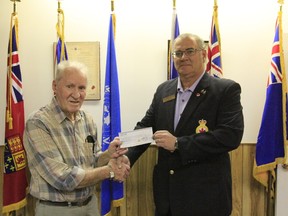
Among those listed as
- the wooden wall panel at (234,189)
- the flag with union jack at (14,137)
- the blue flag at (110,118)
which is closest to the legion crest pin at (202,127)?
the blue flag at (110,118)

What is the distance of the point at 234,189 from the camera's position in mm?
2502

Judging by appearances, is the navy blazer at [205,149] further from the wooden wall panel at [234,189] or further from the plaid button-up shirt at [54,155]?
the wooden wall panel at [234,189]

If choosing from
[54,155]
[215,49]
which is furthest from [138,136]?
[215,49]

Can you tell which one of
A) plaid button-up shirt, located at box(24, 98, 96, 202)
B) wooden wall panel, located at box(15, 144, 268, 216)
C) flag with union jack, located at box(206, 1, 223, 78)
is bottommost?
wooden wall panel, located at box(15, 144, 268, 216)

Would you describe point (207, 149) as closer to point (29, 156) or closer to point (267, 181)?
point (29, 156)

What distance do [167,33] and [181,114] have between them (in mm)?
988

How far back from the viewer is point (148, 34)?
2.47 metres

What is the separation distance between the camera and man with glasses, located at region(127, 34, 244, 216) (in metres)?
1.61

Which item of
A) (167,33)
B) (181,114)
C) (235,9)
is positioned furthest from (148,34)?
(181,114)

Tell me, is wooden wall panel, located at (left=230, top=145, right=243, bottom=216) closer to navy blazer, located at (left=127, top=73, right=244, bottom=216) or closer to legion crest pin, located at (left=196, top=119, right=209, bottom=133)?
navy blazer, located at (left=127, top=73, right=244, bottom=216)

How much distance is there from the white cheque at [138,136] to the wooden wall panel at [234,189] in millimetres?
859

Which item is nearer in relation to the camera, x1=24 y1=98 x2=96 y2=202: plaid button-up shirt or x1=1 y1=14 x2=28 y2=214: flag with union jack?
x1=24 y1=98 x2=96 y2=202: plaid button-up shirt

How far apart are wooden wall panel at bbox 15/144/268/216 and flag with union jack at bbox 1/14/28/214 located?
0.29 meters

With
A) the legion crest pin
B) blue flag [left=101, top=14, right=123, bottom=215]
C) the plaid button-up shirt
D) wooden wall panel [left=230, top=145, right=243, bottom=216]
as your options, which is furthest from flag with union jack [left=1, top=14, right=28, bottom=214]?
wooden wall panel [left=230, top=145, right=243, bottom=216]
